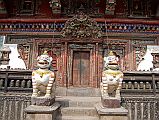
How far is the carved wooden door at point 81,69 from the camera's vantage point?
12297 mm

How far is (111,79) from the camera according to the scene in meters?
7.42

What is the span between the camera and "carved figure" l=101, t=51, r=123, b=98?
7430mm

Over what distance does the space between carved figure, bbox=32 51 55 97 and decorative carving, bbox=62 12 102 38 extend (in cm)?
494

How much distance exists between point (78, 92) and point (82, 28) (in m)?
3.20

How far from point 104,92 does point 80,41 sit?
530 centimetres

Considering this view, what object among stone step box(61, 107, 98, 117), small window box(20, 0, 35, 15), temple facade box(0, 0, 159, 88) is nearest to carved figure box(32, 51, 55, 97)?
stone step box(61, 107, 98, 117)

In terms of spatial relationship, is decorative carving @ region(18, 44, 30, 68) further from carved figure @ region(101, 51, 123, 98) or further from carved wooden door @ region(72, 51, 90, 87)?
carved figure @ region(101, 51, 123, 98)

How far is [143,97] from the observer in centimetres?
820

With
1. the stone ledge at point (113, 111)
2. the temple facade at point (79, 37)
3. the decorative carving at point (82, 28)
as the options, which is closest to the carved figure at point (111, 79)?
the stone ledge at point (113, 111)

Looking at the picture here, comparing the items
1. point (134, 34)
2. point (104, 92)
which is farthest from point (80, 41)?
point (104, 92)

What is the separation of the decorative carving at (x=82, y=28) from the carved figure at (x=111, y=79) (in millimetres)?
4906

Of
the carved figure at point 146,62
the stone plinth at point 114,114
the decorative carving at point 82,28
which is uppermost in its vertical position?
the decorative carving at point 82,28

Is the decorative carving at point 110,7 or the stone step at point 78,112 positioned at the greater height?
the decorative carving at point 110,7

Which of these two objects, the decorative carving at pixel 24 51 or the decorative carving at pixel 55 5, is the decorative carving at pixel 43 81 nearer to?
the decorative carving at pixel 24 51
